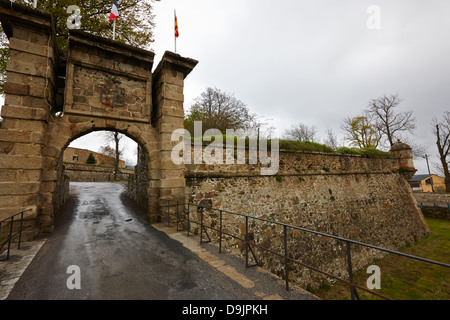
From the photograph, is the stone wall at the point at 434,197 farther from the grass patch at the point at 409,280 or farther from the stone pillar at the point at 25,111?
the stone pillar at the point at 25,111

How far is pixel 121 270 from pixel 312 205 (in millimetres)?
8980

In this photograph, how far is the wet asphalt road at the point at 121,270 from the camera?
2.91 m

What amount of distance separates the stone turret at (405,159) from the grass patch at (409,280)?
5.46 meters

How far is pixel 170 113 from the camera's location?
7.24 meters

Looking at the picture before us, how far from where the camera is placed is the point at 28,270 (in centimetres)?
357

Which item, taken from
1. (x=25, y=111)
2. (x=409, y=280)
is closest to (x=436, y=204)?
(x=409, y=280)

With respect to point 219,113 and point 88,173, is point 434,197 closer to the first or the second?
point 219,113

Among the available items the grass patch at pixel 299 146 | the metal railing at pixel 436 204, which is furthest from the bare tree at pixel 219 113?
the metal railing at pixel 436 204

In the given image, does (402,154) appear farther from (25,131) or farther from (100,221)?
(25,131)

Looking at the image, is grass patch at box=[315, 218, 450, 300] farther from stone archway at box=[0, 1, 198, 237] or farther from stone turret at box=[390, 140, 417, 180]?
stone archway at box=[0, 1, 198, 237]

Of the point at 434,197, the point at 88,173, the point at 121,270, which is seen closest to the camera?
the point at 121,270

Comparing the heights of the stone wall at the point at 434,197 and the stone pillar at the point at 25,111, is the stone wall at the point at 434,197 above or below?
below
